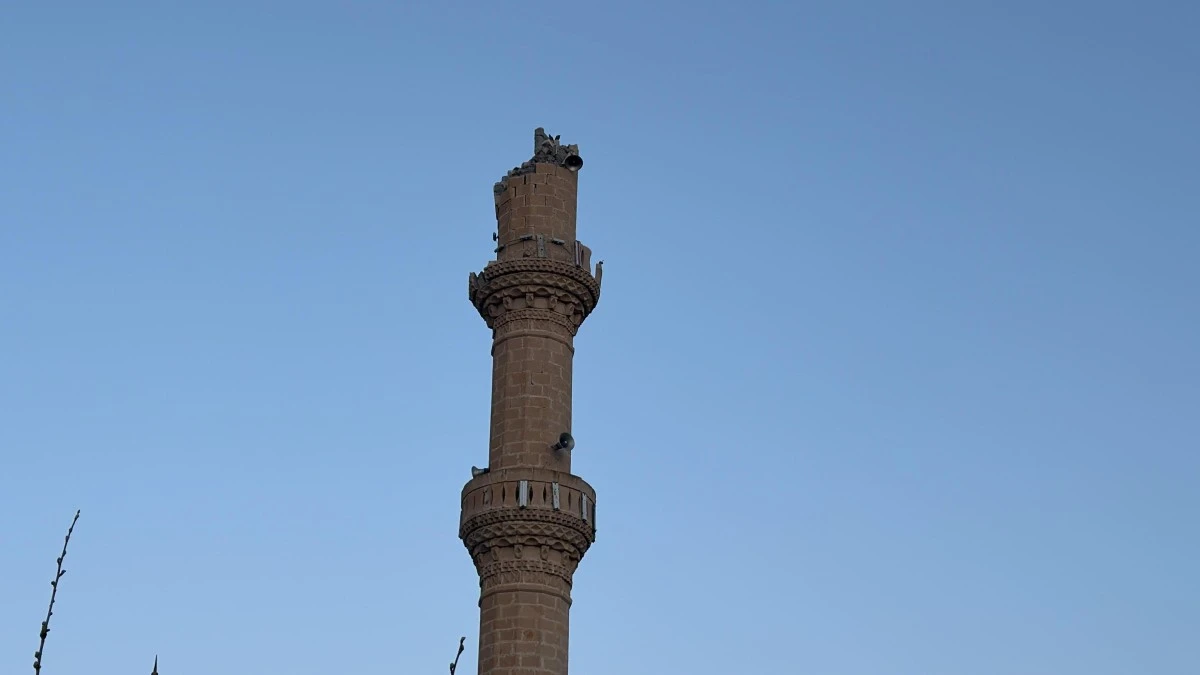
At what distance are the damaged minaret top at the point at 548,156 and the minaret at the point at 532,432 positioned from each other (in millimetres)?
25

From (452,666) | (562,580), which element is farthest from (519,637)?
(452,666)

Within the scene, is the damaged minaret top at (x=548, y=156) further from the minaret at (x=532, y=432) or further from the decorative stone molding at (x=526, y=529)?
the decorative stone molding at (x=526, y=529)

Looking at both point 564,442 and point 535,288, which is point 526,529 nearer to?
point 564,442

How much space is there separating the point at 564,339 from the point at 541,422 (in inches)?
92.5

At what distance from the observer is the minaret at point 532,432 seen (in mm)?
34188

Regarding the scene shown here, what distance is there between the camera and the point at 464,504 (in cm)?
3597

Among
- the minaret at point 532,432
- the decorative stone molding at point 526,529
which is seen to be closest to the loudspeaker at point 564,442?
the minaret at point 532,432

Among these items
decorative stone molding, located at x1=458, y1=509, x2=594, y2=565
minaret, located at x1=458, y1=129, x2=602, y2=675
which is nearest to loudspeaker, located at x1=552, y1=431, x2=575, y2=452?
minaret, located at x1=458, y1=129, x2=602, y2=675

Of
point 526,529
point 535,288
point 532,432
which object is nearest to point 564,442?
point 532,432

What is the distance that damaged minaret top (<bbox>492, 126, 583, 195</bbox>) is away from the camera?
39656mm

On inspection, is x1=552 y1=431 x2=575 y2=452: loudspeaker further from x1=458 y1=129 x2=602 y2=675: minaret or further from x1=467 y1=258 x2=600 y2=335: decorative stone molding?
x1=467 y1=258 x2=600 y2=335: decorative stone molding

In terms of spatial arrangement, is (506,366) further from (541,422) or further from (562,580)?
(562,580)

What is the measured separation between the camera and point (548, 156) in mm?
39844

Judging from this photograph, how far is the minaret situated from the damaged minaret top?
0.08ft
